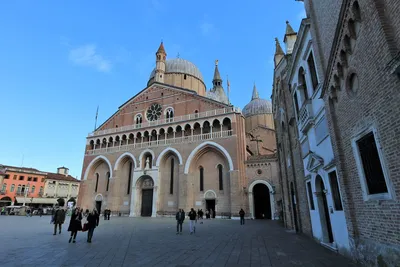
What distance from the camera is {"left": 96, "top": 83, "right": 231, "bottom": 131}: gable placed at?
93.2ft

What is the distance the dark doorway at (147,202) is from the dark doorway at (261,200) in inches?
475

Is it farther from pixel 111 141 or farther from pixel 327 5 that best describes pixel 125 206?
pixel 327 5

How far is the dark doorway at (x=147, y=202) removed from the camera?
2686 centimetres

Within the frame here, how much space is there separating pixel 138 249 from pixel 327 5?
9.39m

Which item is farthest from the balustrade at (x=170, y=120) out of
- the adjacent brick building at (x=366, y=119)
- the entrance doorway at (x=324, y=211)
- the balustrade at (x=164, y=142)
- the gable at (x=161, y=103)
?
the adjacent brick building at (x=366, y=119)

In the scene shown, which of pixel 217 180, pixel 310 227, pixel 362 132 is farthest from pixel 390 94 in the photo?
pixel 217 180

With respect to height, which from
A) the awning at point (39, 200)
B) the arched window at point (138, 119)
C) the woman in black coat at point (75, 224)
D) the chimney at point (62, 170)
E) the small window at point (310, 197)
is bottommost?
the woman in black coat at point (75, 224)

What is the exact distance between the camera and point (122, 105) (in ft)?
110

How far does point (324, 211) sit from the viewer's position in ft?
26.7

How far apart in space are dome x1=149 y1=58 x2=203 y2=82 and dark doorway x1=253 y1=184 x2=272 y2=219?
24.5m

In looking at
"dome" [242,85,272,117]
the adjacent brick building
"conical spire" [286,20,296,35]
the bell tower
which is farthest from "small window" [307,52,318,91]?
"dome" [242,85,272,117]

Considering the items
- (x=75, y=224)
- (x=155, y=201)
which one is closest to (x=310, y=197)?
(x=75, y=224)

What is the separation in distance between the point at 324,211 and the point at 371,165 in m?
4.15

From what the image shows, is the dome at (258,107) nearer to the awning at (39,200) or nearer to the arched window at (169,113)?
the arched window at (169,113)
